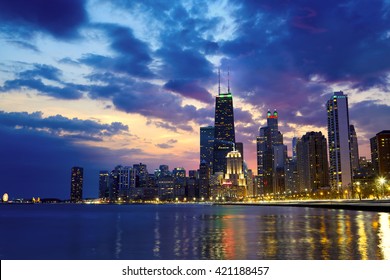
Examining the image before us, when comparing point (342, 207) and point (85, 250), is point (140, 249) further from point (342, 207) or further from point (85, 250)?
point (342, 207)

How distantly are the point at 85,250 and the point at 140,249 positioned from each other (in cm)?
555

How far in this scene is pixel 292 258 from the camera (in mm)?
29469
